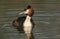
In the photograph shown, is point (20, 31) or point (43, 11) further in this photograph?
point (43, 11)

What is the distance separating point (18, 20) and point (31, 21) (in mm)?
63

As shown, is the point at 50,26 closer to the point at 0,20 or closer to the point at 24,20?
the point at 24,20

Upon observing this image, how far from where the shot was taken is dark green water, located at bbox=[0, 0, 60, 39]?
1516mm

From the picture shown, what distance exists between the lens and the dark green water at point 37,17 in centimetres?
152

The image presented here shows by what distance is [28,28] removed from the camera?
1474mm

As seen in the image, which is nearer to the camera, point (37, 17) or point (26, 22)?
point (26, 22)

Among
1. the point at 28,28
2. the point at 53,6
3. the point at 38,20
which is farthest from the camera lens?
the point at 53,6

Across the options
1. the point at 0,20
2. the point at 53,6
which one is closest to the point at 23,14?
the point at 0,20

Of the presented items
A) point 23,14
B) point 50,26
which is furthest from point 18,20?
point 50,26

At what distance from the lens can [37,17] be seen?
159 centimetres

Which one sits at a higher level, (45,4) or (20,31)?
(45,4)

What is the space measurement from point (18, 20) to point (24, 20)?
0.04m

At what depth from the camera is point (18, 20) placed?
1516mm

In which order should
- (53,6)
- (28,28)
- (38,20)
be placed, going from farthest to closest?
1. (53,6)
2. (38,20)
3. (28,28)
